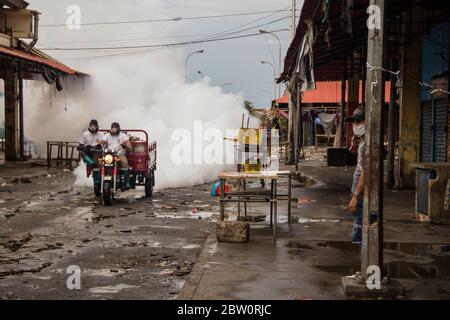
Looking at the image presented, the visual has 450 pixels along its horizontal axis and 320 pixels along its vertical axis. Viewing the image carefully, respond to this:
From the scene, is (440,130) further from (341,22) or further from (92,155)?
(92,155)

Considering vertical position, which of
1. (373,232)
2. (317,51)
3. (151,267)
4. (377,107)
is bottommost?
(151,267)

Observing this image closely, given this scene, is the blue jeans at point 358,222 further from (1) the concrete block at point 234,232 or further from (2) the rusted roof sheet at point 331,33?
Result: (2) the rusted roof sheet at point 331,33

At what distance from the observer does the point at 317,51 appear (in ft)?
67.7

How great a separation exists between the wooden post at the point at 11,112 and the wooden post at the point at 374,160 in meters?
24.7

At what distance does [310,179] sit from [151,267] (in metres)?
13.3

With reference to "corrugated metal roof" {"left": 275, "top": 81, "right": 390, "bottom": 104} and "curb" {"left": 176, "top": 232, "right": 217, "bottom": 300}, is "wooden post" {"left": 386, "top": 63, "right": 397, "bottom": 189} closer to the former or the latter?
"curb" {"left": 176, "top": 232, "right": 217, "bottom": 300}

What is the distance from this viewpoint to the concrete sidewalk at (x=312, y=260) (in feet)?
20.9

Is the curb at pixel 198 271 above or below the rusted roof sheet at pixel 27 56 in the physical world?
below

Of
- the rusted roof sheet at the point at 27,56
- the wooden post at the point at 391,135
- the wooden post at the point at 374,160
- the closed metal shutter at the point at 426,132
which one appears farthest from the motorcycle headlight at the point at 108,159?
the rusted roof sheet at the point at 27,56

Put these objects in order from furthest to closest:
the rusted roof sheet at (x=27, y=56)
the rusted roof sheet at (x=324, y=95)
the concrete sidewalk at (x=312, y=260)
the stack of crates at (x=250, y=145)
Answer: the rusted roof sheet at (x=324, y=95), the rusted roof sheet at (x=27, y=56), the stack of crates at (x=250, y=145), the concrete sidewalk at (x=312, y=260)

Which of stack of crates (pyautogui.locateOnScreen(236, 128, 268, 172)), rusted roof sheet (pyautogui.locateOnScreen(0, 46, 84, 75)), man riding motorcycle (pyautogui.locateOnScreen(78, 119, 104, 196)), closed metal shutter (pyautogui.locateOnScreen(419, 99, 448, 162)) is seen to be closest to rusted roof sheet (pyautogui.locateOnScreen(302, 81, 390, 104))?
rusted roof sheet (pyautogui.locateOnScreen(0, 46, 84, 75))

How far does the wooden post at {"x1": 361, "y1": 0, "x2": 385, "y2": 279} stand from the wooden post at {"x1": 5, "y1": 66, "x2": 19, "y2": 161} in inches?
972
